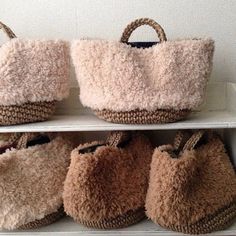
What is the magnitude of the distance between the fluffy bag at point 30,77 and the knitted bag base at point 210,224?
44cm

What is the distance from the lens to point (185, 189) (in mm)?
918

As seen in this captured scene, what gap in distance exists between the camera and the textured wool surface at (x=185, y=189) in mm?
910

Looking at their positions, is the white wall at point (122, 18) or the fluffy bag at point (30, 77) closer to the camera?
the fluffy bag at point (30, 77)

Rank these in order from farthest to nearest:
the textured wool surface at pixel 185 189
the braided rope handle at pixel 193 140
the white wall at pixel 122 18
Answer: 1. the white wall at pixel 122 18
2. the braided rope handle at pixel 193 140
3. the textured wool surface at pixel 185 189

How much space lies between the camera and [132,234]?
0.97m

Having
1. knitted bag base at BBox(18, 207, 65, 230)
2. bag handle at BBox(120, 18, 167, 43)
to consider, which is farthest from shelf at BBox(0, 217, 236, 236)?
bag handle at BBox(120, 18, 167, 43)

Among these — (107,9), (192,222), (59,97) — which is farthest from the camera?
(107,9)

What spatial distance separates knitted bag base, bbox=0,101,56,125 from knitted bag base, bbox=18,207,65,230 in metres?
0.25

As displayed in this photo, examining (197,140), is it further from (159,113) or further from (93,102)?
(93,102)

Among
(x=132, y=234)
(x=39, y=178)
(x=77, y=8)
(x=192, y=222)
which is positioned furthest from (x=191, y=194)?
(x=77, y=8)

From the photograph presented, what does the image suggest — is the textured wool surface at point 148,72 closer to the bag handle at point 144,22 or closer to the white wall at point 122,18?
the bag handle at point 144,22

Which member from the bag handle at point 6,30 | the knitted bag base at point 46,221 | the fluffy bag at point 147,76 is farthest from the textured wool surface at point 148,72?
the knitted bag base at point 46,221

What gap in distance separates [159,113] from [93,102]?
17 cm

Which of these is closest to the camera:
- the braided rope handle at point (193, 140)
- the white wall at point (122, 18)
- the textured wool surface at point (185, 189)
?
the textured wool surface at point (185, 189)
